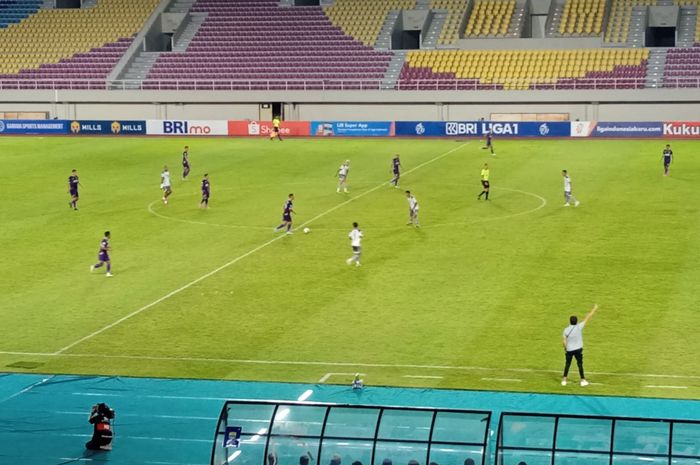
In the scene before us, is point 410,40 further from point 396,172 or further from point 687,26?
point 396,172

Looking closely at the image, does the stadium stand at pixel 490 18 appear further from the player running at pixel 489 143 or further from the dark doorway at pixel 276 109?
the player running at pixel 489 143

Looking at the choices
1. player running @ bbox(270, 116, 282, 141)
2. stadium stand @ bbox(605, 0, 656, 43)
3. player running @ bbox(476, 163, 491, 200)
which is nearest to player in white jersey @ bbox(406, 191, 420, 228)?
player running @ bbox(476, 163, 491, 200)

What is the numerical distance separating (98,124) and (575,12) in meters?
36.6

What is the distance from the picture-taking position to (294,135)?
78.6 m

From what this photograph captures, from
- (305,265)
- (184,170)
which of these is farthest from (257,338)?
(184,170)

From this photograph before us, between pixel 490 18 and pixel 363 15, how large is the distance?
34.3ft

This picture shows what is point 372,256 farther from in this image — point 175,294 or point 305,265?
point 175,294

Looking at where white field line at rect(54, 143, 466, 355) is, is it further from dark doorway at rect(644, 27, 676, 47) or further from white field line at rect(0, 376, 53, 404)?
dark doorway at rect(644, 27, 676, 47)

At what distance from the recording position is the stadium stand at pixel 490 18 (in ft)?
288

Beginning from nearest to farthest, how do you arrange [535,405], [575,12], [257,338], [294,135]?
1. [535,405]
2. [257,338]
3. [294,135]
4. [575,12]

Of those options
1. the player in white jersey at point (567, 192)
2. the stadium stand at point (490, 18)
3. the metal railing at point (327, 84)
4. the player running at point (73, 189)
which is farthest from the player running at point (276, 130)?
the player in white jersey at point (567, 192)

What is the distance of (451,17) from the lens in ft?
297

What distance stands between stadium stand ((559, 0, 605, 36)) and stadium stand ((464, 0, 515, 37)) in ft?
13.8

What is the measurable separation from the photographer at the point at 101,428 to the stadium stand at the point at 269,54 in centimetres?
6269
